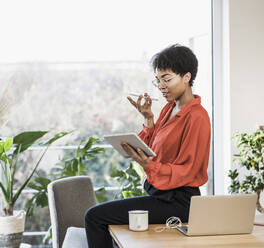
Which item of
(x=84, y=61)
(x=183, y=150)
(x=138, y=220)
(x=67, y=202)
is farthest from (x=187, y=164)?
(x=84, y=61)

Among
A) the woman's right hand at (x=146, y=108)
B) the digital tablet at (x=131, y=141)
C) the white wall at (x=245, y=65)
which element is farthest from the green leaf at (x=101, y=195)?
the digital tablet at (x=131, y=141)

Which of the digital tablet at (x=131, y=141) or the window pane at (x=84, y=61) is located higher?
the window pane at (x=84, y=61)

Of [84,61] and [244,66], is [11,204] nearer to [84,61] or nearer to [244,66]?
[84,61]

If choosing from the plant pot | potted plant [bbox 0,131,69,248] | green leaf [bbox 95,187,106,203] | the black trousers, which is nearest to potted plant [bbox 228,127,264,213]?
the black trousers

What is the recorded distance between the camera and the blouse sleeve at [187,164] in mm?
1802

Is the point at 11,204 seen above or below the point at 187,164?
below

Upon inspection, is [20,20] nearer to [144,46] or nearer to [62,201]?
[144,46]

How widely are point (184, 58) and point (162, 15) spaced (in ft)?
5.14

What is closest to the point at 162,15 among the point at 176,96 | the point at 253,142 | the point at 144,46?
the point at 144,46

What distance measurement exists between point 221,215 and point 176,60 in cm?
76

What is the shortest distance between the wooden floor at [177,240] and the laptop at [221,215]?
0.10ft

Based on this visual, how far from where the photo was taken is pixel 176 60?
6.59 ft

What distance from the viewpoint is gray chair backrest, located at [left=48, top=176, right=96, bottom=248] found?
2361 mm

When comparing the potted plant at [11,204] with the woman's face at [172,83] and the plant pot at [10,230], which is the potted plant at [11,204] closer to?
the plant pot at [10,230]
